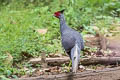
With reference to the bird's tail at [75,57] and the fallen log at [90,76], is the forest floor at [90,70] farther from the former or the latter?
the bird's tail at [75,57]

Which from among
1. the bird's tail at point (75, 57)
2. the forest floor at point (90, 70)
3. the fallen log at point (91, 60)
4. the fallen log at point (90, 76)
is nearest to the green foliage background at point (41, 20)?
the forest floor at point (90, 70)

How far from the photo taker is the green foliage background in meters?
6.67

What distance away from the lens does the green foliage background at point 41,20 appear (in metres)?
6.67

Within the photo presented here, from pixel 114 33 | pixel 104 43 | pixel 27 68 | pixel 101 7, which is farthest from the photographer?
pixel 101 7

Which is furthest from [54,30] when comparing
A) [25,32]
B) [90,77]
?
[90,77]

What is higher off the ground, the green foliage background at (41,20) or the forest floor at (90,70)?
the green foliage background at (41,20)

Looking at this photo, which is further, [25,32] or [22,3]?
[22,3]

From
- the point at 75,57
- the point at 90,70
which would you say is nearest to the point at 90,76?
the point at 90,70

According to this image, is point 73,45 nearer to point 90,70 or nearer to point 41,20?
point 90,70

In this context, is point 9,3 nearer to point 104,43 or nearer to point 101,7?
point 101,7

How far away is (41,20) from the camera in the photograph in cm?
878

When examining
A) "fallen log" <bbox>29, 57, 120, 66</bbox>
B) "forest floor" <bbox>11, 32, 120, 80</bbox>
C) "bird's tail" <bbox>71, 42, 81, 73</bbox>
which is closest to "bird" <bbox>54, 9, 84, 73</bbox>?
"bird's tail" <bbox>71, 42, 81, 73</bbox>

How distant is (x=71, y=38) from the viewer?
17.1 ft

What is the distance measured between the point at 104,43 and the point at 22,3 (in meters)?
3.83
